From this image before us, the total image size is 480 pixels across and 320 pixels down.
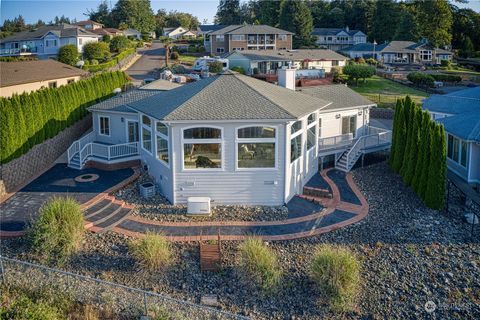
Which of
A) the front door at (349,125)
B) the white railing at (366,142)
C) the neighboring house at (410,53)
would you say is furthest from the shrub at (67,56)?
the neighboring house at (410,53)

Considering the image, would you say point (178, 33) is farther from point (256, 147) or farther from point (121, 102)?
point (256, 147)

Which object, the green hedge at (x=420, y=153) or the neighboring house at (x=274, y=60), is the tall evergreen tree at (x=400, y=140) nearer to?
the green hedge at (x=420, y=153)

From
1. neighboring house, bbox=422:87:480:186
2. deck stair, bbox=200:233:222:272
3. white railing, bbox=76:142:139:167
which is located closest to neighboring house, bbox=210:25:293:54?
neighboring house, bbox=422:87:480:186

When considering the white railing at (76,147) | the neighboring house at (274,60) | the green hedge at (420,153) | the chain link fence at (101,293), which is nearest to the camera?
the chain link fence at (101,293)

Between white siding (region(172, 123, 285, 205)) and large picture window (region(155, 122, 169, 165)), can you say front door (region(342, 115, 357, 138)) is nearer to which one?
white siding (region(172, 123, 285, 205))

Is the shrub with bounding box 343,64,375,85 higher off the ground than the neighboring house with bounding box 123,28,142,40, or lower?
lower

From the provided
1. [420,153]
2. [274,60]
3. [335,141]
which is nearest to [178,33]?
[274,60]
